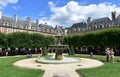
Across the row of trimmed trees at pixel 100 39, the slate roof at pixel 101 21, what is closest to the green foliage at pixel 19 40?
the row of trimmed trees at pixel 100 39

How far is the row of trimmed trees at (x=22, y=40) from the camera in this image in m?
44.2

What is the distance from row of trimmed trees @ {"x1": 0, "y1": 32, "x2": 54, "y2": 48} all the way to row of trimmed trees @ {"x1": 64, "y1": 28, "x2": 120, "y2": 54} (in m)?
8.80

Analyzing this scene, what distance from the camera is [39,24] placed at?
84750mm

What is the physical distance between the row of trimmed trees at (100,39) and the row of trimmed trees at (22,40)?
8795 mm

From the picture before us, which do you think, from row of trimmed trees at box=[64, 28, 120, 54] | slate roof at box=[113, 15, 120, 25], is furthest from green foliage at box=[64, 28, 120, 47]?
slate roof at box=[113, 15, 120, 25]

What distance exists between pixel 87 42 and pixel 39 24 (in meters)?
40.7

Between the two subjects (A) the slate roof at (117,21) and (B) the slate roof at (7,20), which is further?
(A) the slate roof at (117,21)

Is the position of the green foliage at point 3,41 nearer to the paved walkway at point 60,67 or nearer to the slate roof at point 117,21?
the paved walkway at point 60,67

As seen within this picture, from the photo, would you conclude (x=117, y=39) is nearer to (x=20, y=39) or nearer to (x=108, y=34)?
(x=108, y=34)

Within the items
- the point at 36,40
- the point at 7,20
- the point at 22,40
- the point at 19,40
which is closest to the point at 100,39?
the point at 36,40

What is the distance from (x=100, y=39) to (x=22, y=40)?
71.6ft

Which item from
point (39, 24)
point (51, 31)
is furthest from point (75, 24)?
point (39, 24)

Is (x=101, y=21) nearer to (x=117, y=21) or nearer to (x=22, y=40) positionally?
(x=117, y=21)

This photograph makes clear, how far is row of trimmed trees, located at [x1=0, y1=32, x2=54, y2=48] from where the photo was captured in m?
44.2
